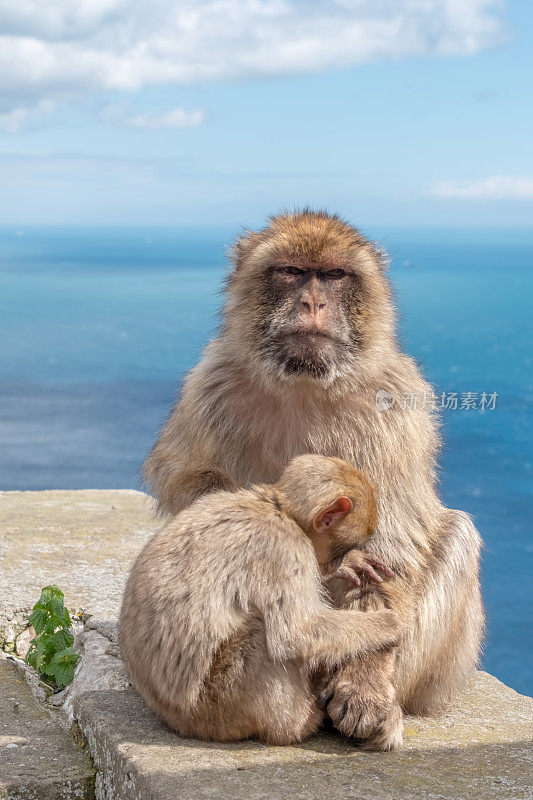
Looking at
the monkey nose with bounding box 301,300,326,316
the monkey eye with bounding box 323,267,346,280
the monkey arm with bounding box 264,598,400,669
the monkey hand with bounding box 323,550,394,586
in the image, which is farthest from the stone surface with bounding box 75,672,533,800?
the monkey eye with bounding box 323,267,346,280

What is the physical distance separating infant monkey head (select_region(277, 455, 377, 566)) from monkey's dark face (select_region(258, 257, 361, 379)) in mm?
302

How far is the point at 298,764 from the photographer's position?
2715 millimetres

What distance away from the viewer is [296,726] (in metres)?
2.77

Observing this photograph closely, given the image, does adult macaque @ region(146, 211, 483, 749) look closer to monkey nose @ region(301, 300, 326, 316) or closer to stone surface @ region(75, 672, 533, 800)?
monkey nose @ region(301, 300, 326, 316)

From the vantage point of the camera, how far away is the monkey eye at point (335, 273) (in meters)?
3.06

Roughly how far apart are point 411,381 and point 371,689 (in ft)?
3.44

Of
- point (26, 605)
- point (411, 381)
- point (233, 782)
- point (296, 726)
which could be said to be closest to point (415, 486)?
point (411, 381)

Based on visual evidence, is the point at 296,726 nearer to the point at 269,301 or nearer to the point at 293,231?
the point at 269,301

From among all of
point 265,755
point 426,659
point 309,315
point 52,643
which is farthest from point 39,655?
point 309,315

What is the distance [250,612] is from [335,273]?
3.66ft

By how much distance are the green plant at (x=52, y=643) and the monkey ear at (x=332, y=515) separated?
4.60 feet

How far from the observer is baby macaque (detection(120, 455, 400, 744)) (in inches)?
103

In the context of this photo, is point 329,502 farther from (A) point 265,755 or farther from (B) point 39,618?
(B) point 39,618

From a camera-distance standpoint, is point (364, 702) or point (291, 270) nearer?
point (364, 702)
